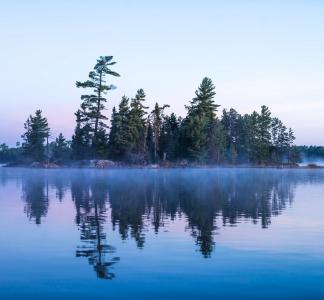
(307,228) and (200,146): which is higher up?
(200,146)

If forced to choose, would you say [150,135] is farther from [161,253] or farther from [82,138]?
[161,253]

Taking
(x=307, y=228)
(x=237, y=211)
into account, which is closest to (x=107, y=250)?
(x=307, y=228)

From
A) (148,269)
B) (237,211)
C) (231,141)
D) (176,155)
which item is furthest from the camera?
(231,141)

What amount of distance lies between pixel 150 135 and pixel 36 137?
27.7 m

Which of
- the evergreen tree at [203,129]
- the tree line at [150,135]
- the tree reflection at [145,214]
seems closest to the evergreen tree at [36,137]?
the tree line at [150,135]

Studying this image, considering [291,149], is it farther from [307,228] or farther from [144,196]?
[307,228]

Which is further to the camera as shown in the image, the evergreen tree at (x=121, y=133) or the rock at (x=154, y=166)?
the rock at (x=154, y=166)

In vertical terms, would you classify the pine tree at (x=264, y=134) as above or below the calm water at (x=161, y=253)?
above

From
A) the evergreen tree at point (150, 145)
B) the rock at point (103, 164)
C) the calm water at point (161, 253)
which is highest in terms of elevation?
the evergreen tree at point (150, 145)

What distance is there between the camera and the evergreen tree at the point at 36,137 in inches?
4619

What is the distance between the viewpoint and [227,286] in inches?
499

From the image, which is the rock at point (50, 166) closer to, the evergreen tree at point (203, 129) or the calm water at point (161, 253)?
the evergreen tree at point (203, 129)

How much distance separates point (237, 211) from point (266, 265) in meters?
14.1

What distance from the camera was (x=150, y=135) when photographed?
11262 centimetres
